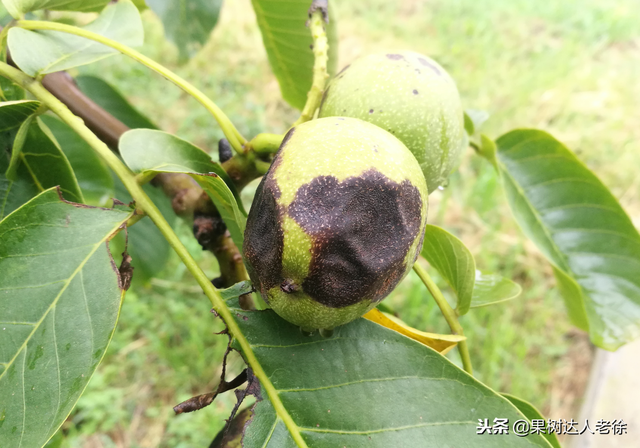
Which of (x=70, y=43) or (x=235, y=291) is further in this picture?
(x=70, y=43)

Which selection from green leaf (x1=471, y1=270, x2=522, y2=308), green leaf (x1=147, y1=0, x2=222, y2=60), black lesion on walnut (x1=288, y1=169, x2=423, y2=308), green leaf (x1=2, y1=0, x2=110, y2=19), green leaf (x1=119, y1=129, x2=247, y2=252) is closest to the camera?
black lesion on walnut (x1=288, y1=169, x2=423, y2=308)

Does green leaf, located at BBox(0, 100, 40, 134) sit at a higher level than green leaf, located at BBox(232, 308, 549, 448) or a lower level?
higher

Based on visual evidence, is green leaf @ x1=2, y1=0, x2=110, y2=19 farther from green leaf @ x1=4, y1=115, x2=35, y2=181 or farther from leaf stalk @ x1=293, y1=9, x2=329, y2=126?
leaf stalk @ x1=293, y1=9, x2=329, y2=126

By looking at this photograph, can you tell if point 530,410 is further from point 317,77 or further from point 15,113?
point 15,113

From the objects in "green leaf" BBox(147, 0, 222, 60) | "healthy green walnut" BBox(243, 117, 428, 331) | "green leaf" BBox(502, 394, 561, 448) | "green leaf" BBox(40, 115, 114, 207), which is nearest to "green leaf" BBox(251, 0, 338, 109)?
"green leaf" BBox(147, 0, 222, 60)

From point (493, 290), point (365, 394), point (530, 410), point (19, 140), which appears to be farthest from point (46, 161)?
point (530, 410)

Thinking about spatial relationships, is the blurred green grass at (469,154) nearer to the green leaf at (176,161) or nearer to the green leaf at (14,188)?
the green leaf at (14,188)
